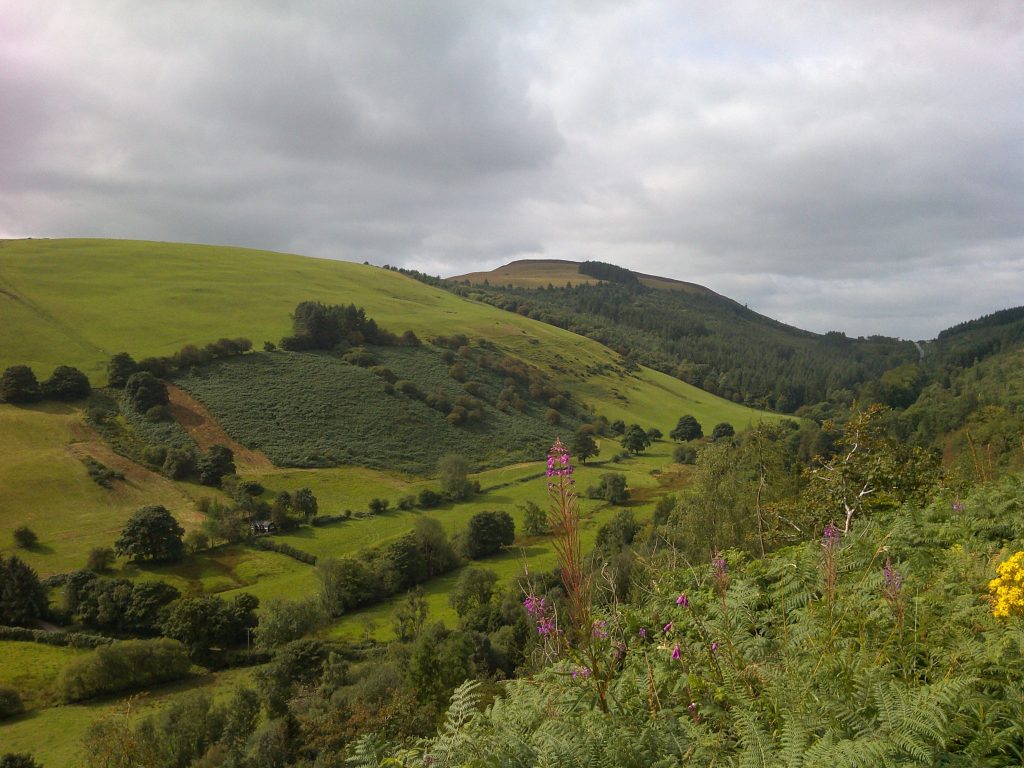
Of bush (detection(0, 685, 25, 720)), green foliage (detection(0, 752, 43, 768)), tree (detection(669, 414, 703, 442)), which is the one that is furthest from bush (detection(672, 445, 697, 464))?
green foliage (detection(0, 752, 43, 768))

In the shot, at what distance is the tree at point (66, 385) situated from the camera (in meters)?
62.9

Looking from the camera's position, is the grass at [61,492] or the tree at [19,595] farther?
the grass at [61,492]

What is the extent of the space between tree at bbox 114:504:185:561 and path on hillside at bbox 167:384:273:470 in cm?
1584

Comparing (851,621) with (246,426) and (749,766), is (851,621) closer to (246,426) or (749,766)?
(749,766)

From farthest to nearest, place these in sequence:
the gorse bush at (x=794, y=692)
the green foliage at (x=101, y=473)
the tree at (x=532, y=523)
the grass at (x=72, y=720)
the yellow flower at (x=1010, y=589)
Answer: the tree at (x=532, y=523), the green foliage at (x=101, y=473), the grass at (x=72, y=720), the yellow flower at (x=1010, y=589), the gorse bush at (x=794, y=692)

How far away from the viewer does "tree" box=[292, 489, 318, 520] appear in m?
54.2

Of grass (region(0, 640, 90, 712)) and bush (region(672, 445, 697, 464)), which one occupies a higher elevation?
bush (region(672, 445, 697, 464))

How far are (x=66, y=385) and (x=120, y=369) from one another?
20.2 ft

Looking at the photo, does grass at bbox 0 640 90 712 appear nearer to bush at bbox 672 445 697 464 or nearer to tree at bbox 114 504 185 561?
tree at bbox 114 504 185 561

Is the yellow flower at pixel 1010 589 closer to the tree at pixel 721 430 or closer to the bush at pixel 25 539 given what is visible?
the bush at pixel 25 539

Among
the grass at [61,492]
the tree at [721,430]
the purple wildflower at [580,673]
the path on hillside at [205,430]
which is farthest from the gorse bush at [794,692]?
the tree at [721,430]

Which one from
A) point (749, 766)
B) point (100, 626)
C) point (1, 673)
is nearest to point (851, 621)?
point (749, 766)

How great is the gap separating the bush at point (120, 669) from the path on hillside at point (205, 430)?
100 feet

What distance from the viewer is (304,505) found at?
2136 inches
